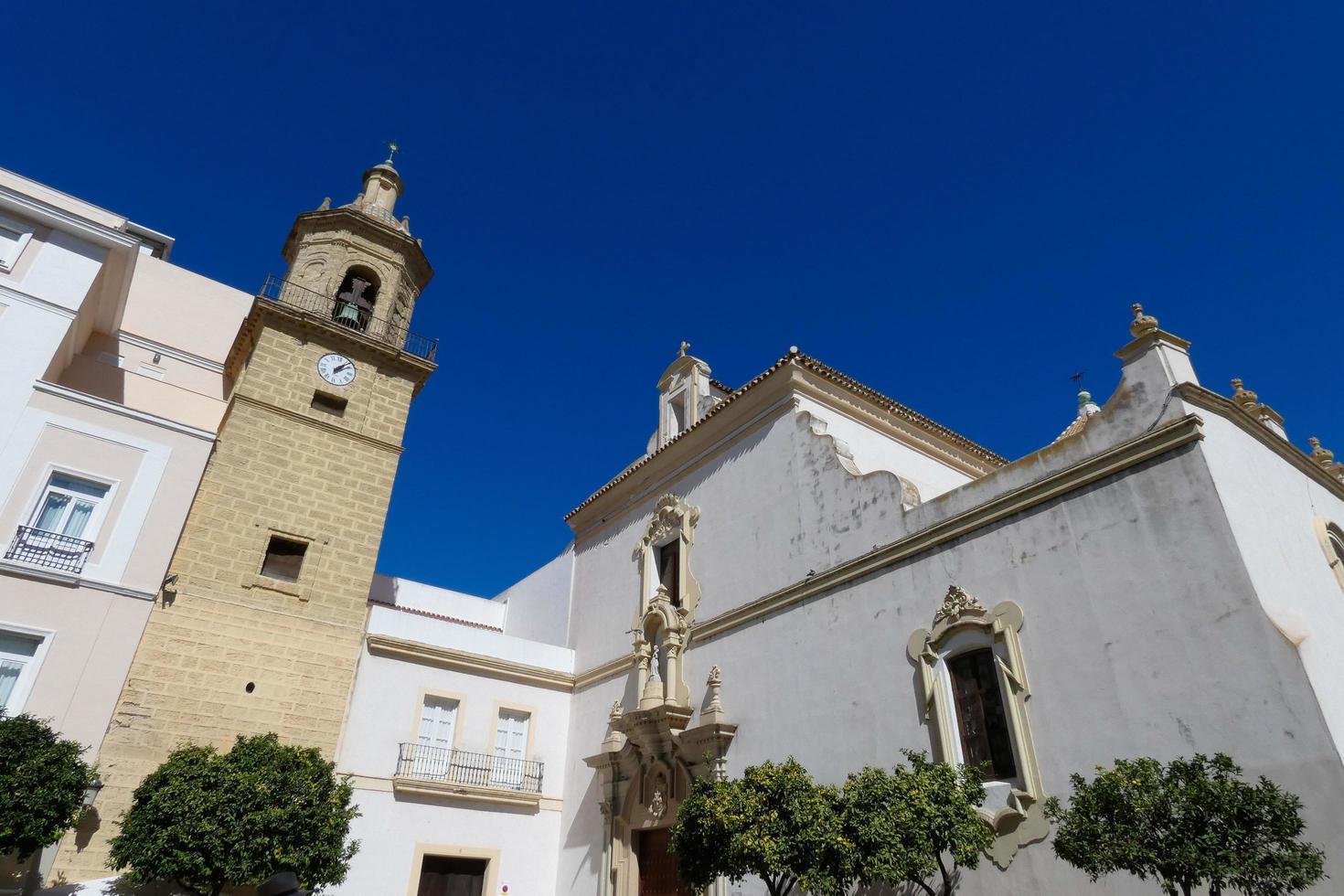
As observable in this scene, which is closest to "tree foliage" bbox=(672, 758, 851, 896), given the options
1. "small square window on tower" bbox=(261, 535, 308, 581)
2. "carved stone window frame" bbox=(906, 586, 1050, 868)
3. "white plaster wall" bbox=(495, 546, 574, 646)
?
"carved stone window frame" bbox=(906, 586, 1050, 868)

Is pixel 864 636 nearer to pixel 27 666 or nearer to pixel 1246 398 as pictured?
pixel 1246 398

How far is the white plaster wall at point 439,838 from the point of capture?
1308 centimetres

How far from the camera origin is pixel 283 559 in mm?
14672

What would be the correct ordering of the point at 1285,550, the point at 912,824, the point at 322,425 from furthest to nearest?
the point at 322,425
the point at 1285,550
the point at 912,824

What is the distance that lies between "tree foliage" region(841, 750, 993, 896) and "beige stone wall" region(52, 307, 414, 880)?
9654 mm

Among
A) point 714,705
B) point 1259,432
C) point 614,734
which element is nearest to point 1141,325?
point 1259,432

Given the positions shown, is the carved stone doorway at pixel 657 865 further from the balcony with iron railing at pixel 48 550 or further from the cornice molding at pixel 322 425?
the balcony with iron railing at pixel 48 550

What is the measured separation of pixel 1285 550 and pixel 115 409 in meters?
15.3

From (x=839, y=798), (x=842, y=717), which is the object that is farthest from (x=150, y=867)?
(x=842, y=717)

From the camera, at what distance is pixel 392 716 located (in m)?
14.4

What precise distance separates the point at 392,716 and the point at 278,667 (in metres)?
2.13

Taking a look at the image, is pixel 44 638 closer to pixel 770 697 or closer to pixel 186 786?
pixel 186 786

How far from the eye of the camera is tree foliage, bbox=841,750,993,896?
7.39 meters

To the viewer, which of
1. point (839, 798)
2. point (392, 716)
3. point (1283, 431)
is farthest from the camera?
point (392, 716)
